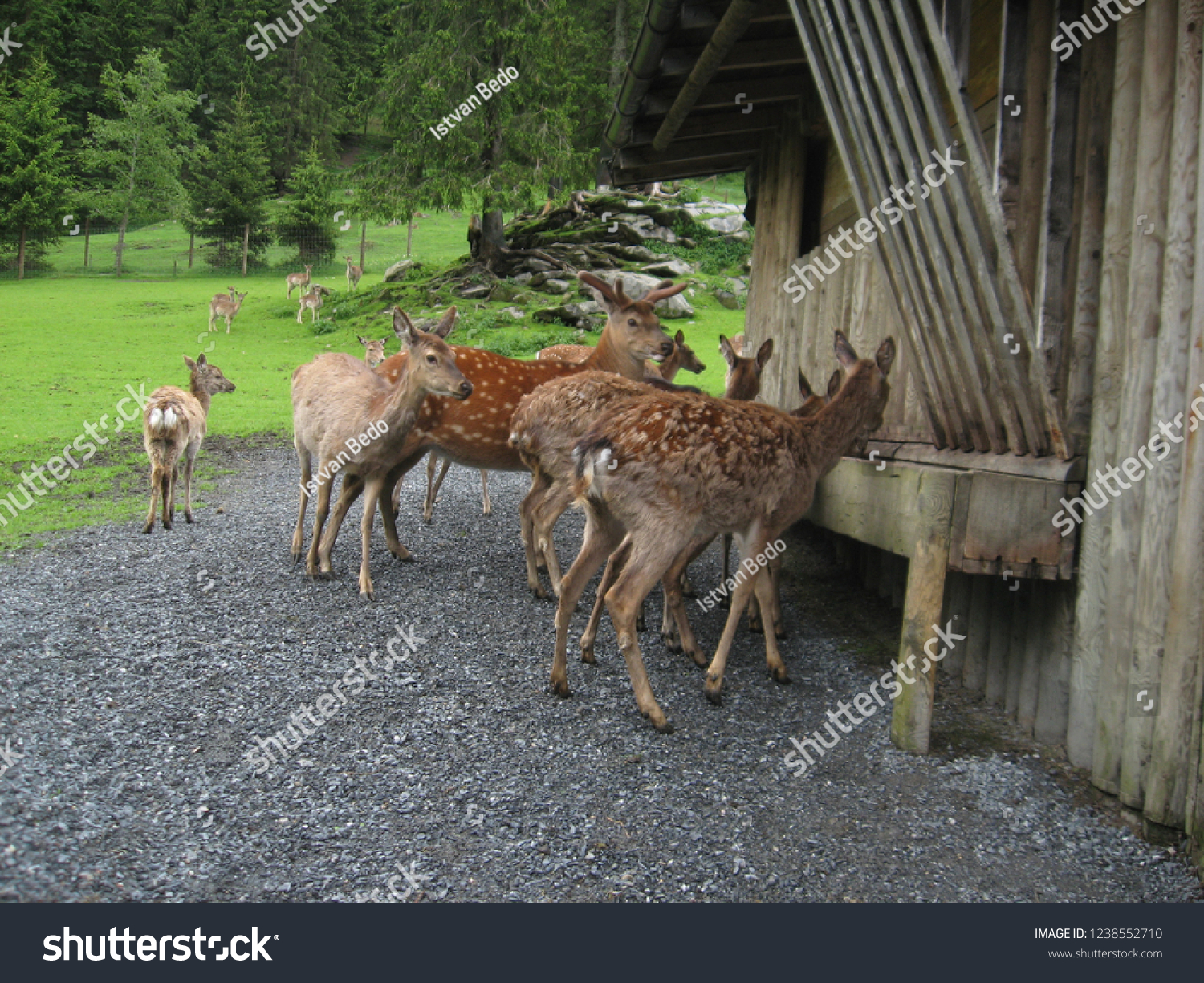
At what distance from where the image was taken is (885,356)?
501cm

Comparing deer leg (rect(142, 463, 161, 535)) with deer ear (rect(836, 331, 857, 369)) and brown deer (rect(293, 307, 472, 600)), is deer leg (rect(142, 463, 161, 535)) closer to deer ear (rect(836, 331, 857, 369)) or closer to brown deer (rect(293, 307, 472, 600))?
brown deer (rect(293, 307, 472, 600))

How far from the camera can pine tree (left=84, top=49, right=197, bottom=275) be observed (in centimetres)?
3347

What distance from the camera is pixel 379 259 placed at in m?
34.0

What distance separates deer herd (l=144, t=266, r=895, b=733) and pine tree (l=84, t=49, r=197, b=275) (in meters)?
29.6

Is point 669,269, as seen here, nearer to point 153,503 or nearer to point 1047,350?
point 153,503

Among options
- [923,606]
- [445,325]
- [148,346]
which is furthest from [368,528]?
[148,346]

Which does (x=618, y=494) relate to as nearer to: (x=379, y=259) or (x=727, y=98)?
(x=727, y=98)

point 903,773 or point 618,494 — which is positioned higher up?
point 618,494

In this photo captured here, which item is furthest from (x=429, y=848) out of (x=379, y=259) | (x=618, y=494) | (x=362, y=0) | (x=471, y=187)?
(x=362, y=0)

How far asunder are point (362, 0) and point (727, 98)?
2048 inches

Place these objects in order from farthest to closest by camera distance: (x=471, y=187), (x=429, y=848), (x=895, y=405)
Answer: (x=471, y=187) < (x=895, y=405) < (x=429, y=848)

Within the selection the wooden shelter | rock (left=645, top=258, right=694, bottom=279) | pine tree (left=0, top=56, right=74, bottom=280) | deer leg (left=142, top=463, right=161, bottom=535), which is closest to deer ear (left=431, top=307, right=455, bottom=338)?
deer leg (left=142, top=463, right=161, bottom=535)

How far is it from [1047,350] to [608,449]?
188cm

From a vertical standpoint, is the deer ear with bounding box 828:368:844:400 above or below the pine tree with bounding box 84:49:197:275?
below
